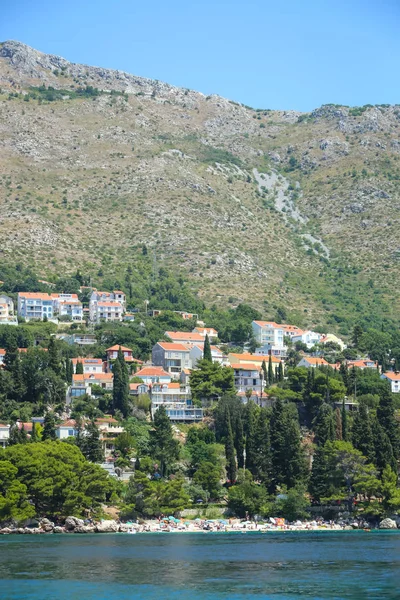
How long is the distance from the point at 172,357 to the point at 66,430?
110 feet

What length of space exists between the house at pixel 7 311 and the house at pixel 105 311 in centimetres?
1249

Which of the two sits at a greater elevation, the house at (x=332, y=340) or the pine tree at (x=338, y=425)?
the house at (x=332, y=340)

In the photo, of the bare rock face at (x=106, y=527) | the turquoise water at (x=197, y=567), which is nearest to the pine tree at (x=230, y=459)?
the bare rock face at (x=106, y=527)

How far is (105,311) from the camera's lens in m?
167

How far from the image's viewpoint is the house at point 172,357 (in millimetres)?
145500

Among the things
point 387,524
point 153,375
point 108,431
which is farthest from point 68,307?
point 387,524

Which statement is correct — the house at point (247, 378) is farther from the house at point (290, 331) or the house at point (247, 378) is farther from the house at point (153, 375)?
the house at point (290, 331)

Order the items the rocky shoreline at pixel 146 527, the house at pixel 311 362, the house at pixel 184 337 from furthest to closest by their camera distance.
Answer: the house at pixel 184 337
the house at pixel 311 362
the rocky shoreline at pixel 146 527

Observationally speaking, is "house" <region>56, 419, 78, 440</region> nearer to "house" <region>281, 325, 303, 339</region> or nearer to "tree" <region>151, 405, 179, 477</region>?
"tree" <region>151, 405, 179, 477</region>

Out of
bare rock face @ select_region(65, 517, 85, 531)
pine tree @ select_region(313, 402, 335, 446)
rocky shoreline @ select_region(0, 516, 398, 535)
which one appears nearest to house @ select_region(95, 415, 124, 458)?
rocky shoreline @ select_region(0, 516, 398, 535)

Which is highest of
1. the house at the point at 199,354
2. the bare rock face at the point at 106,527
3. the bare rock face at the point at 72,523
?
the house at the point at 199,354

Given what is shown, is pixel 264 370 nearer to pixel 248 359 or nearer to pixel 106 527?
pixel 248 359

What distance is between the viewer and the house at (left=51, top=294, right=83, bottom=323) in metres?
165

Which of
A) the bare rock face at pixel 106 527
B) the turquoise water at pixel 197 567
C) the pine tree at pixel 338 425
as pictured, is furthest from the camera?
the pine tree at pixel 338 425
